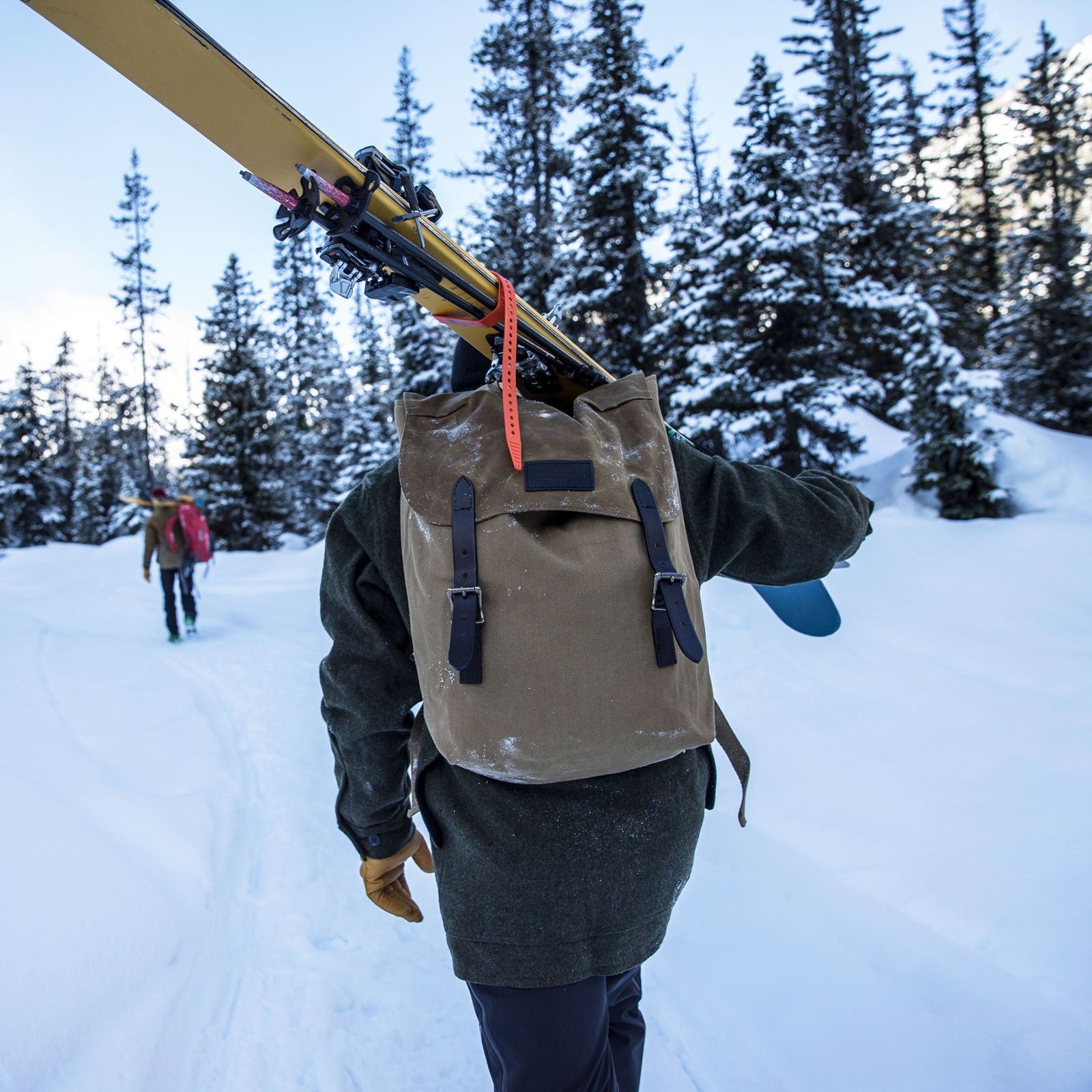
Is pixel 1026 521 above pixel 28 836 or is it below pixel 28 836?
above

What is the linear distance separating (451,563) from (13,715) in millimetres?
5006

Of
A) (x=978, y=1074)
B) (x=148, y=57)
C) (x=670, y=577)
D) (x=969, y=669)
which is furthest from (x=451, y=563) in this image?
(x=969, y=669)

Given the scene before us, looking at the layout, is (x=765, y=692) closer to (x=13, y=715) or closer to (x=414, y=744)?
(x=414, y=744)

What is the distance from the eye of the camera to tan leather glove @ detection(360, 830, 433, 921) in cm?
173

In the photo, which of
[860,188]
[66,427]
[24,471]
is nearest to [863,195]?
[860,188]

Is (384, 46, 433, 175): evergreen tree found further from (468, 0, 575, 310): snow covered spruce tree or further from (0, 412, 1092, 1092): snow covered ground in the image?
(0, 412, 1092, 1092): snow covered ground

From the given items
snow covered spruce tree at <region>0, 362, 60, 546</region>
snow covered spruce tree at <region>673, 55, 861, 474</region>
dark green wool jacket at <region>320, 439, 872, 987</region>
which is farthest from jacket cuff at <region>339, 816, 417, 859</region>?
snow covered spruce tree at <region>0, 362, 60, 546</region>

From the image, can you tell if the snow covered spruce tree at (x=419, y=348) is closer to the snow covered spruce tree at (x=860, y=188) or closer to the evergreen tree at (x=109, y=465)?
the snow covered spruce tree at (x=860, y=188)

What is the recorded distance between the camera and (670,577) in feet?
3.79

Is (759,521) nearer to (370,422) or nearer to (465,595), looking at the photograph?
(465,595)

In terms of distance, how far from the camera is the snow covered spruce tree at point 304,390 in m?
27.9

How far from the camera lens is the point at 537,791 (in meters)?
1.22

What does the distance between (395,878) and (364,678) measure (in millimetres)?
705

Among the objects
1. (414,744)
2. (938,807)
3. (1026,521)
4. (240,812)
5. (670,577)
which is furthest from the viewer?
(1026,521)
